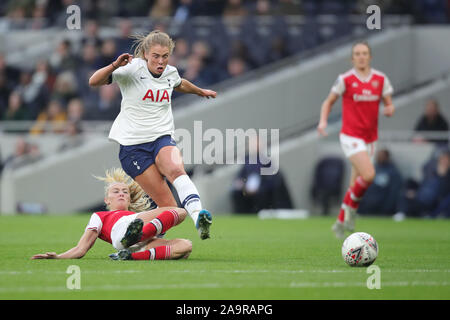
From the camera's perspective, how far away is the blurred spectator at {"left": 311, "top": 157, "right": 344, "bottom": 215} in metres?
18.9

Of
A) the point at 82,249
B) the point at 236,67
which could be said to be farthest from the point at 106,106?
the point at 82,249

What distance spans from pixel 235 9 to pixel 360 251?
49.4 ft

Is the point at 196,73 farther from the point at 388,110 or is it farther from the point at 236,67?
the point at 388,110

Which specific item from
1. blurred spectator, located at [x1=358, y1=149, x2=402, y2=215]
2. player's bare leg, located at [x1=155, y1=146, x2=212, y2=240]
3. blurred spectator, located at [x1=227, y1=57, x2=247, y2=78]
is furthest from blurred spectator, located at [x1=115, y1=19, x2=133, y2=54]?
player's bare leg, located at [x1=155, y1=146, x2=212, y2=240]

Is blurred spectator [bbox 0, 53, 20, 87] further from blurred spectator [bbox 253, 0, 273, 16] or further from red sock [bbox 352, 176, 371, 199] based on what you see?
red sock [bbox 352, 176, 371, 199]

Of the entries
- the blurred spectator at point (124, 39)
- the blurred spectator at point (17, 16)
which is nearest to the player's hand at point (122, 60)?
the blurred spectator at point (124, 39)

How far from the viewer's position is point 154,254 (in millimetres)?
8664

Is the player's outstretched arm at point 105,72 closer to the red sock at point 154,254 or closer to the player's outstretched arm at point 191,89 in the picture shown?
the player's outstretched arm at point 191,89

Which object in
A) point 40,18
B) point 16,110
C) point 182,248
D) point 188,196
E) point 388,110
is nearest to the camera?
point 188,196

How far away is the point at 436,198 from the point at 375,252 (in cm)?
1020

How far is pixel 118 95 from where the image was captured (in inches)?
834

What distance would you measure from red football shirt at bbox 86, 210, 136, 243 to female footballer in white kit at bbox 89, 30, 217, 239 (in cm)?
46
